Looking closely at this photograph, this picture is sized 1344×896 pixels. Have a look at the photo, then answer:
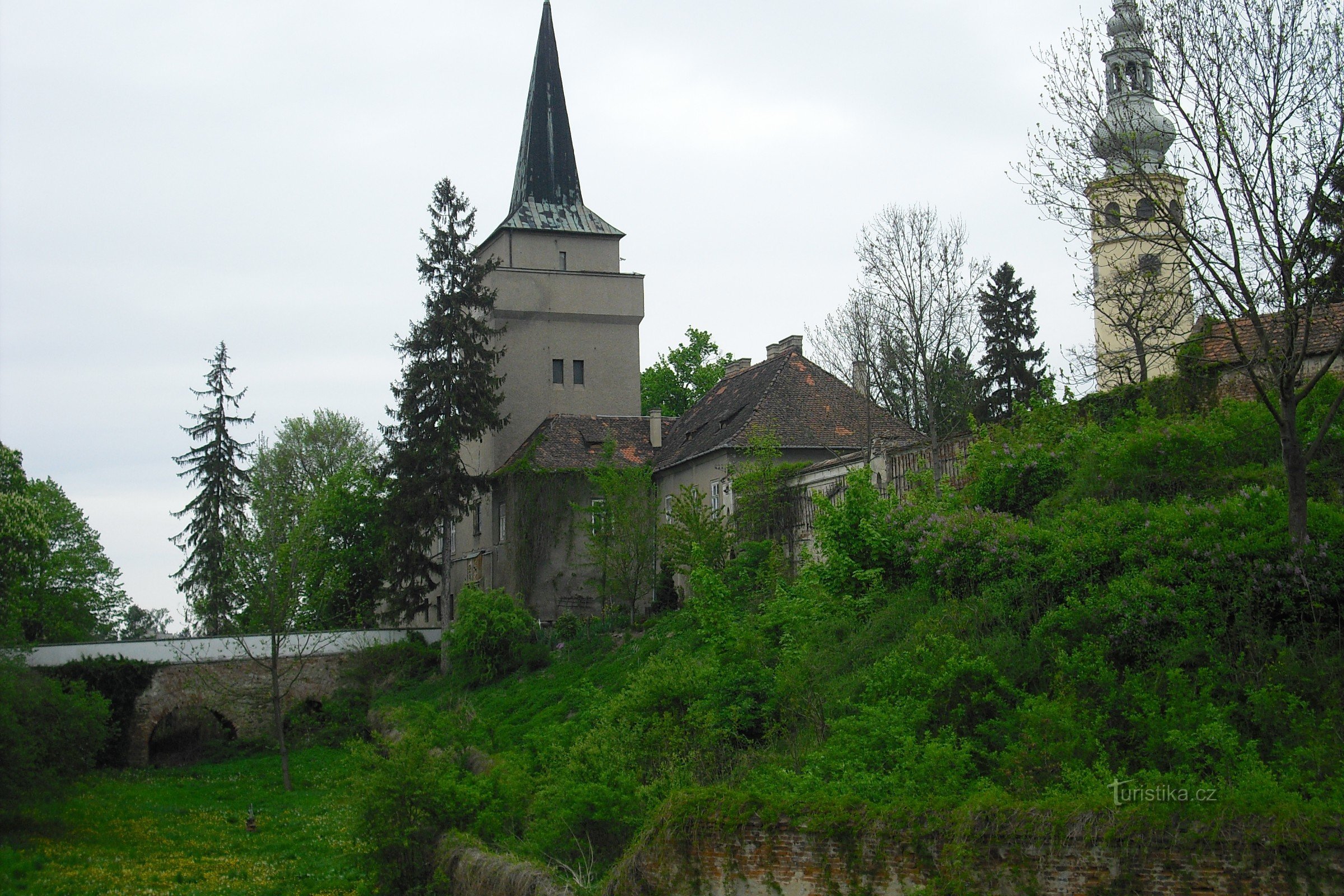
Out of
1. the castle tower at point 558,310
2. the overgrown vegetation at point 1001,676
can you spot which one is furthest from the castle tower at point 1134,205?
the castle tower at point 558,310

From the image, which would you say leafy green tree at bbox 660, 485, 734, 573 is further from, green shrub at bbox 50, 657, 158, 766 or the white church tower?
green shrub at bbox 50, 657, 158, 766

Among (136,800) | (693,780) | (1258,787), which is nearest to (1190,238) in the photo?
(1258,787)

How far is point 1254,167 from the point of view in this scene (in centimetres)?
1302

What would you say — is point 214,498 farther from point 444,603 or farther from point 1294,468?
point 1294,468

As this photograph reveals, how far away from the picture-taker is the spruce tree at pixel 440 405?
39.6 meters

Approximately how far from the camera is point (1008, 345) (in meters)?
42.9

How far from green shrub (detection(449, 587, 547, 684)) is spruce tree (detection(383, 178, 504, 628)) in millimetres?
5944

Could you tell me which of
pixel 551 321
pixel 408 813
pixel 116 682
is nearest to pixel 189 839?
pixel 408 813

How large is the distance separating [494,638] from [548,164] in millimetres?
22028

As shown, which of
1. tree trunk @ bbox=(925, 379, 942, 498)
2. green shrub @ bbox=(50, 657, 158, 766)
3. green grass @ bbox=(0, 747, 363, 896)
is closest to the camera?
green grass @ bbox=(0, 747, 363, 896)

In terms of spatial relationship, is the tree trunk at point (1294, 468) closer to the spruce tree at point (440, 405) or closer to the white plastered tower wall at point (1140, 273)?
the white plastered tower wall at point (1140, 273)

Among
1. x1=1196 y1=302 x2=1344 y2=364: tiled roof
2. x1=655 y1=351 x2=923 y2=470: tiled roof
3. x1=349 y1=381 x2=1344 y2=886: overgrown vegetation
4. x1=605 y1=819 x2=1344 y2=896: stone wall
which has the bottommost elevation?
x1=605 y1=819 x2=1344 y2=896: stone wall

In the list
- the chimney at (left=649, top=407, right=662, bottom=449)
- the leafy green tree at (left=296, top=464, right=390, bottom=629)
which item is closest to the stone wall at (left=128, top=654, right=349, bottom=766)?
the leafy green tree at (left=296, top=464, right=390, bottom=629)

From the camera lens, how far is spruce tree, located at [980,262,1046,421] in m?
42.3
